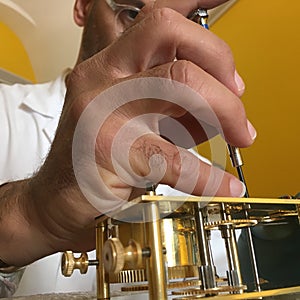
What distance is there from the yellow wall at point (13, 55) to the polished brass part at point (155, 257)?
1.38 metres

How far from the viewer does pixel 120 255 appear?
203mm

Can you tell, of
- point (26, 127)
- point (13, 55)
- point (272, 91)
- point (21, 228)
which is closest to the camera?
point (21, 228)

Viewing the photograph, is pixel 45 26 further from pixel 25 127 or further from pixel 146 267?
pixel 146 267

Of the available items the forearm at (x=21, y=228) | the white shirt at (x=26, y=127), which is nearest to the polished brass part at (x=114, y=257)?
the forearm at (x=21, y=228)

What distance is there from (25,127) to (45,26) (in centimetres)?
67

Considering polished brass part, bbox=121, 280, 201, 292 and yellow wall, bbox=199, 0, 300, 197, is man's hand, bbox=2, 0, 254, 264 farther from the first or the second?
yellow wall, bbox=199, 0, 300, 197

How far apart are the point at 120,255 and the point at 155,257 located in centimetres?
2

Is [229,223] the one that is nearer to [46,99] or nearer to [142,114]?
[142,114]

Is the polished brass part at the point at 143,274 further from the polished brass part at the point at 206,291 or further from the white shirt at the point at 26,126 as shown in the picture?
the white shirt at the point at 26,126

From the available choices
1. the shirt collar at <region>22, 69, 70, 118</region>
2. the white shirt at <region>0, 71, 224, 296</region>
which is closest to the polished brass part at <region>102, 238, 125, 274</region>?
the white shirt at <region>0, 71, 224, 296</region>

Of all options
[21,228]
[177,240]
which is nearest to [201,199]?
[177,240]

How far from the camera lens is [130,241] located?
8.5 inches

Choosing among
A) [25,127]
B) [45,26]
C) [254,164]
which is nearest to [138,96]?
[25,127]

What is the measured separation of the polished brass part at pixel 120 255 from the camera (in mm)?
203
